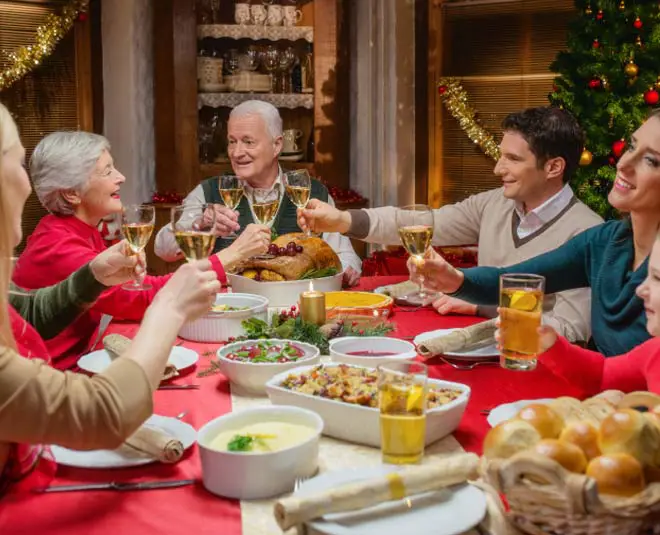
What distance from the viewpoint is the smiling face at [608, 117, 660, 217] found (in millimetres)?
2105

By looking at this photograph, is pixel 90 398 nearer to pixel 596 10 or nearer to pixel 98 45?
pixel 596 10

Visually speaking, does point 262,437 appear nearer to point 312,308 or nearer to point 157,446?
point 157,446

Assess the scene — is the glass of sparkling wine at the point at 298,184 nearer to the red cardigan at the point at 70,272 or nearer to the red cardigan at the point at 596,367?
the red cardigan at the point at 70,272

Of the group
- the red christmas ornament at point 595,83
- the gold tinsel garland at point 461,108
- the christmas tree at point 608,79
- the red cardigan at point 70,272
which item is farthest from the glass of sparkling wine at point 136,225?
the gold tinsel garland at point 461,108

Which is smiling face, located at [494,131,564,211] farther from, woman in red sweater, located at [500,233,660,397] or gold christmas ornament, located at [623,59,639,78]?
gold christmas ornament, located at [623,59,639,78]

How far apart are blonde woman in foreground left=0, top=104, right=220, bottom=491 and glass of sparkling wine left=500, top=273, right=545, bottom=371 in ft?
2.07

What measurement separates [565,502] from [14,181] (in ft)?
3.09

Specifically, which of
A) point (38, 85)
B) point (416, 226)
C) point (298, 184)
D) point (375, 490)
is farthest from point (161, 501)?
point (38, 85)

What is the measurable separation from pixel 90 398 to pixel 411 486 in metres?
0.49

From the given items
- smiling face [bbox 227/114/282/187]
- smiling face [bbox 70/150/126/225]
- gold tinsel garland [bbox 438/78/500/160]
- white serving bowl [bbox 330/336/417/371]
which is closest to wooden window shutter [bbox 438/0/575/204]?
gold tinsel garland [bbox 438/78/500/160]

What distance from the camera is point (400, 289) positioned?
295cm

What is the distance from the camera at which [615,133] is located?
4.87 m

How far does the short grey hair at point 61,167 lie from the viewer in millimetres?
2639

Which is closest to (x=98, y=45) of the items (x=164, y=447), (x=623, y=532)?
(x=164, y=447)
